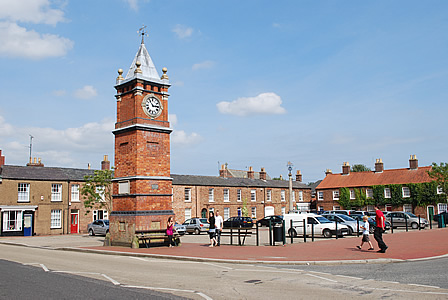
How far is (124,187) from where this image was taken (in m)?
20.3

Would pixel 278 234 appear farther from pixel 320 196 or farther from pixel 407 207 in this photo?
pixel 320 196

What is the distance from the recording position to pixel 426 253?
14.9m

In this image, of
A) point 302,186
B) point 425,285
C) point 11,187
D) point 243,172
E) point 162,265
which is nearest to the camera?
point 425,285

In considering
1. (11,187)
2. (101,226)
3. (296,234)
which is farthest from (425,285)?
(11,187)

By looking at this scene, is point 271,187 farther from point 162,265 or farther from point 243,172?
point 162,265

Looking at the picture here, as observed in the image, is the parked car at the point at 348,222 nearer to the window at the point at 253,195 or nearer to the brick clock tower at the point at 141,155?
Answer: the brick clock tower at the point at 141,155

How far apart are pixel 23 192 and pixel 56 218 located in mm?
4033

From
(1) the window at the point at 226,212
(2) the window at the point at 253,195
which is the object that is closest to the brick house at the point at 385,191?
(2) the window at the point at 253,195

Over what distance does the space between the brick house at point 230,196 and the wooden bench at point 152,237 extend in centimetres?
2400

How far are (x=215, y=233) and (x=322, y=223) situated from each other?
9.22m

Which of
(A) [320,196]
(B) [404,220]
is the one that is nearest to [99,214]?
(B) [404,220]

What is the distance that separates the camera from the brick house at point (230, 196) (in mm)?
45312

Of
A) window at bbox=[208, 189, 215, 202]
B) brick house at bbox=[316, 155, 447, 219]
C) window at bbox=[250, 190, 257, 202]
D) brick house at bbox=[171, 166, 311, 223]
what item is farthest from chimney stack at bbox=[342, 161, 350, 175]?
window at bbox=[208, 189, 215, 202]

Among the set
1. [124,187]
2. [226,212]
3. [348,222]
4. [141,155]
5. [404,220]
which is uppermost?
[141,155]
